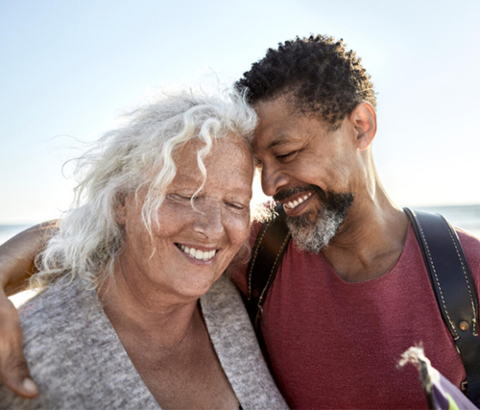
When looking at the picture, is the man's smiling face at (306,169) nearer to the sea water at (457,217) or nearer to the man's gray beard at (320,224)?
the man's gray beard at (320,224)

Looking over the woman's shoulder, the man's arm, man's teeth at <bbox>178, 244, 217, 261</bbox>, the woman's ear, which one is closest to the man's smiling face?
man's teeth at <bbox>178, 244, 217, 261</bbox>

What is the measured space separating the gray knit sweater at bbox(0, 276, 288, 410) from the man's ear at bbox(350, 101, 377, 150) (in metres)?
1.42

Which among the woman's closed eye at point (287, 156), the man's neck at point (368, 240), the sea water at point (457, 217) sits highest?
the woman's closed eye at point (287, 156)

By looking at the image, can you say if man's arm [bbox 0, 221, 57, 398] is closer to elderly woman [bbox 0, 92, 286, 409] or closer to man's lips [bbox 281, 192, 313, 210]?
elderly woman [bbox 0, 92, 286, 409]

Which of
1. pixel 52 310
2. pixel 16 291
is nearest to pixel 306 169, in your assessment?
pixel 52 310

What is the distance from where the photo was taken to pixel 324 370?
2.23m

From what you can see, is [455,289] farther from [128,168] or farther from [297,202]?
[128,168]

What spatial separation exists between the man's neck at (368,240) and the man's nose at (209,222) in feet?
2.73

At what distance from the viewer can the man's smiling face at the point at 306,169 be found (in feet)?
7.81

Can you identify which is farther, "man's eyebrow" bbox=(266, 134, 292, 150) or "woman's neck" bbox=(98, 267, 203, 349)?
"man's eyebrow" bbox=(266, 134, 292, 150)

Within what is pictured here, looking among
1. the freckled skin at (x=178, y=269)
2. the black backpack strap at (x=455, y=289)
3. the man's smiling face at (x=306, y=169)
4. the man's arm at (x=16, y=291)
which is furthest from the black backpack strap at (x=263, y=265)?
the man's arm at (x=16, y=291)

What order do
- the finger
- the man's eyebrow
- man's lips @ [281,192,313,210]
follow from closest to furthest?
the finger < the man's eyebrow < man's lips @ [281,192,313,210]

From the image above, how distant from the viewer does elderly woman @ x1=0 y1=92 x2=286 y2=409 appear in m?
1.87

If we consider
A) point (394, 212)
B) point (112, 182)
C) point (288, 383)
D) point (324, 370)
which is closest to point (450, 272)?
point (394, 212)
